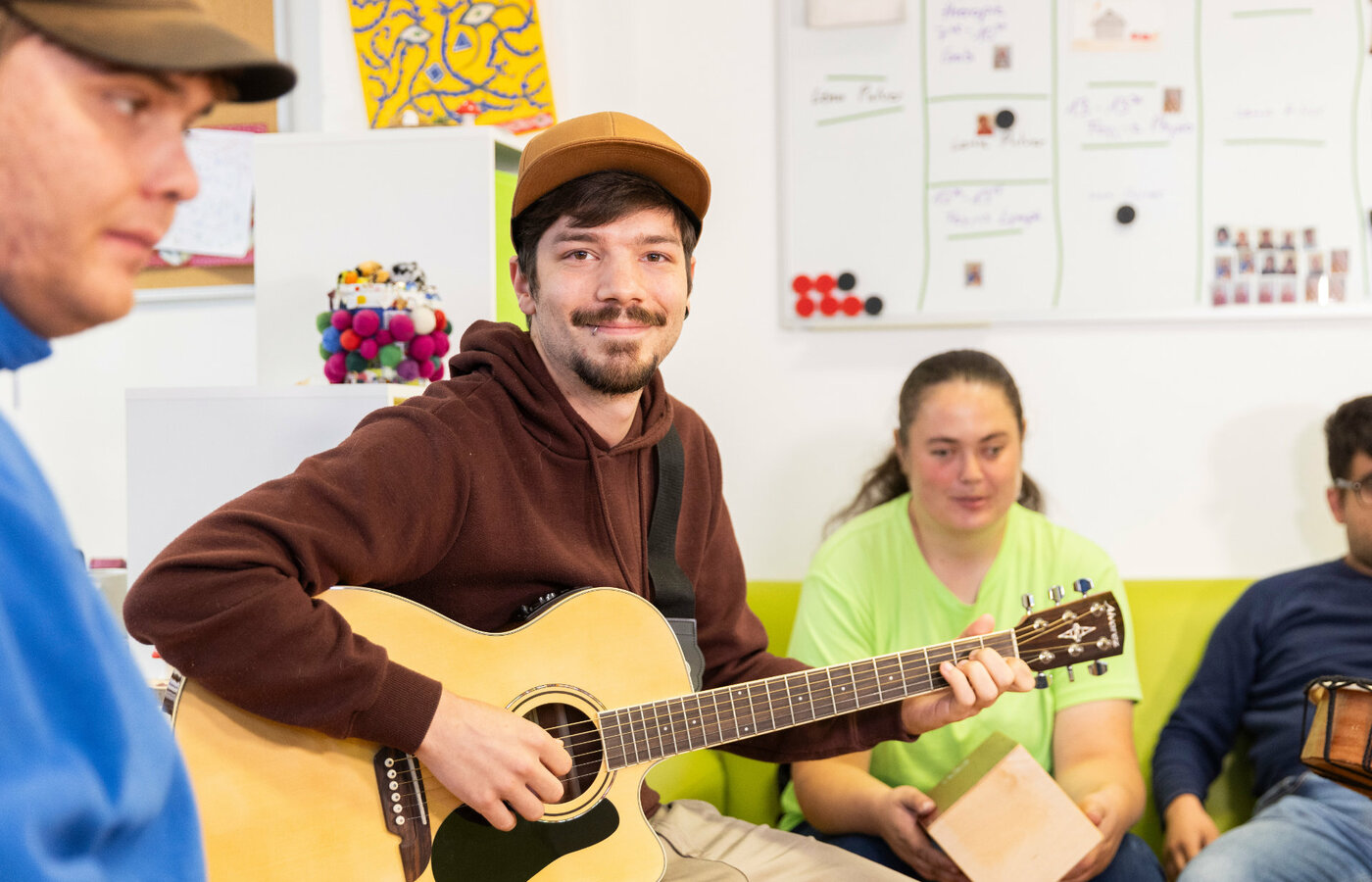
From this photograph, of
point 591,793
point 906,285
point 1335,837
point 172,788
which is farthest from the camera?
point 906,285

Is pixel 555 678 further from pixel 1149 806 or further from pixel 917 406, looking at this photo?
pixel 1149 806

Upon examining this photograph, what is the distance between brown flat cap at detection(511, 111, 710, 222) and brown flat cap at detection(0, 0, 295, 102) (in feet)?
3.24

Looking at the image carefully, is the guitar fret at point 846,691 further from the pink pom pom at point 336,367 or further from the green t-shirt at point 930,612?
the pink pom pom at point 336,367

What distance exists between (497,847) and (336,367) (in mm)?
982

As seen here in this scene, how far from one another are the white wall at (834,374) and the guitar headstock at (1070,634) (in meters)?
1.20

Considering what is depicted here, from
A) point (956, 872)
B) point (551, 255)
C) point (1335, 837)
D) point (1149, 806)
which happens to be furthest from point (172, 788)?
point (1149, 806)

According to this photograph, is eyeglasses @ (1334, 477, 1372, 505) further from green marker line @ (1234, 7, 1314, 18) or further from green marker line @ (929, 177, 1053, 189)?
green marker line @ (1234, 7, 1314, 18)

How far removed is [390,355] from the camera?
6.71ft

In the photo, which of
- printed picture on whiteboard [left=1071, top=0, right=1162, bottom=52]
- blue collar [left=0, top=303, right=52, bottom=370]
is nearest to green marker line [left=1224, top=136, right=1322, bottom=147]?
printed picture on whiteboard [left=1071, top=0, right=1162, bottom=52]

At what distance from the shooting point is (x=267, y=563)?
1338 mm

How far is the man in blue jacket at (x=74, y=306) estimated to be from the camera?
1.97 feet

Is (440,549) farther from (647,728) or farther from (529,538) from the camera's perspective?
(647,728)

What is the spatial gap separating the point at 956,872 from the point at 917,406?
92 centimetres

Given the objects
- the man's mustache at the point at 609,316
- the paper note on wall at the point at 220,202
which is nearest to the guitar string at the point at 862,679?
the man's mustache at the point at 609,316
